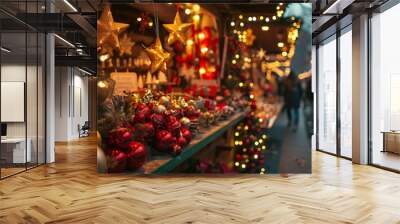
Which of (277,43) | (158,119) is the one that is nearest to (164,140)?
(158,119)

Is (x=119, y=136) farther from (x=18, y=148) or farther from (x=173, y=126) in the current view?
(x=18, y=148)

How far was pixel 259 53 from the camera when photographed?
6.50 metres

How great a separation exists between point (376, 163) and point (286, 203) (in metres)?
4.29

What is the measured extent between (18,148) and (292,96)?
5.08 m

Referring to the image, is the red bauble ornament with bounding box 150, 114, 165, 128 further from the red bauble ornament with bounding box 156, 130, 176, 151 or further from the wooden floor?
the wooden floor

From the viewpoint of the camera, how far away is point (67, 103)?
1623 cm

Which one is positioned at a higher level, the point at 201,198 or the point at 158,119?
the point at 158,119

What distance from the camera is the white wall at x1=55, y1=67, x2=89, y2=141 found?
632 inches

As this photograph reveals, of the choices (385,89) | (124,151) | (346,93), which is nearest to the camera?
(124,151)

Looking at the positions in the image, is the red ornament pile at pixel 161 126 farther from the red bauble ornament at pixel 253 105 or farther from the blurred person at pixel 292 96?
the blurred person at pixel 292 96

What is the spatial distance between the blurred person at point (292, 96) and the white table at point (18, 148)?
4846mm

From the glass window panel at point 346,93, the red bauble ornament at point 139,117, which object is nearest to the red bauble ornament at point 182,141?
the red bauble ornament at point 139,117

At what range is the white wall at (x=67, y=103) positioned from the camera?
52.7ft

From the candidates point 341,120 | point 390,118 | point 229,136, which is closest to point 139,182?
point 229,136
